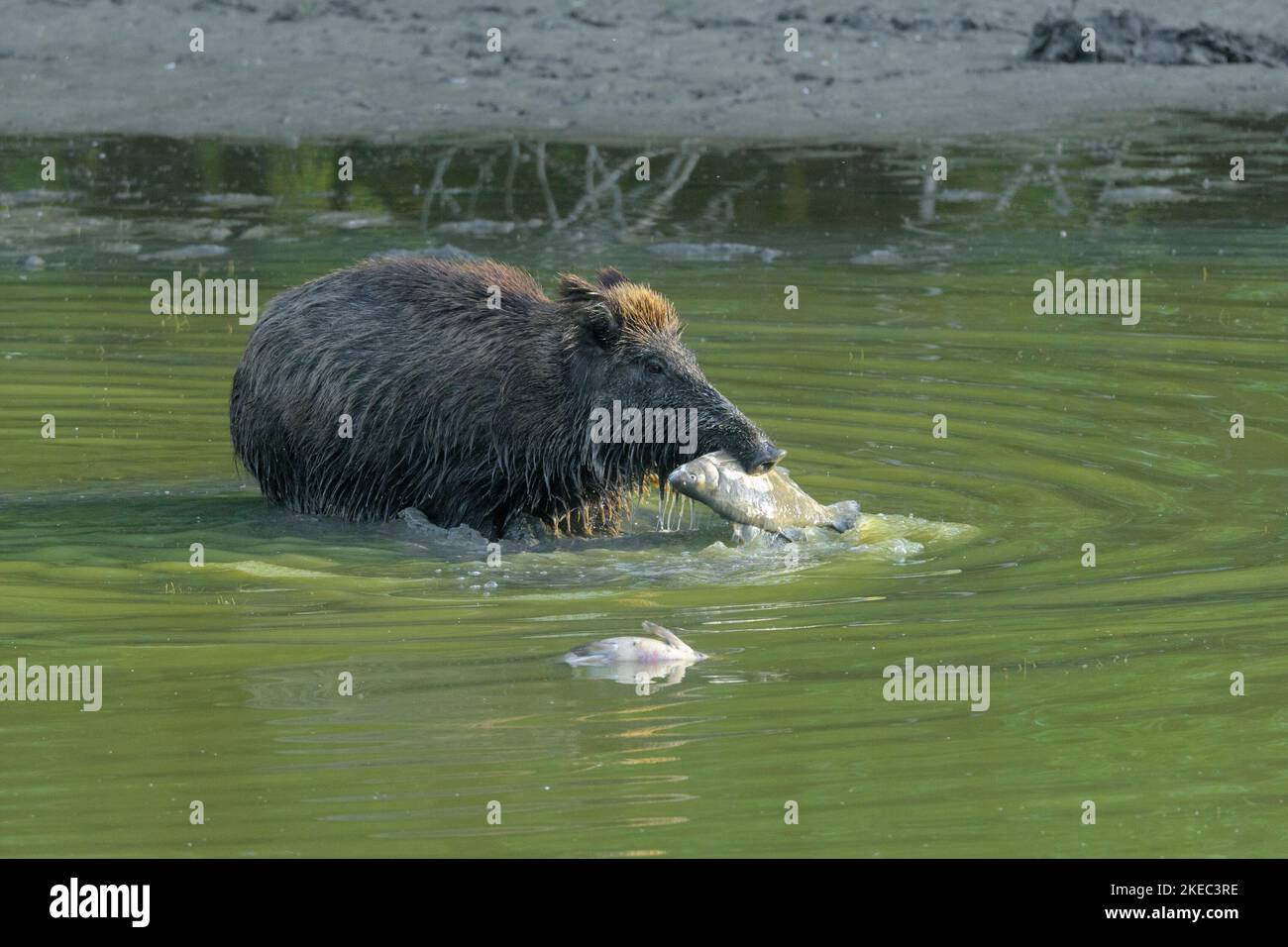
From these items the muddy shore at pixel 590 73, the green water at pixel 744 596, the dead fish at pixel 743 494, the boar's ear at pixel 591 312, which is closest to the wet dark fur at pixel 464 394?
the boar's ear at pixel 591 312

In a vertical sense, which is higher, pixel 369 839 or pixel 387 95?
pixel 387 95

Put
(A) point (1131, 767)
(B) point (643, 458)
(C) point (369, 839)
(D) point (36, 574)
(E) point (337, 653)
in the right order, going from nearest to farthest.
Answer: (C) point (369, 839)
(A) point (1131, 767)
(E) point (337, 653)
(D) point (36, 574)
(B) point (643, 458)

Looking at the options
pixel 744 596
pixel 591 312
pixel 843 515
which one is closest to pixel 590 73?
pixel 591 312

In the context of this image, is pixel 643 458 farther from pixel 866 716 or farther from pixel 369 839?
pixel 369 839

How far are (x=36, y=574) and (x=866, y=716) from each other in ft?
13.1

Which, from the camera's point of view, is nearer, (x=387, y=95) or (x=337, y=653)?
(x=337, y=653)

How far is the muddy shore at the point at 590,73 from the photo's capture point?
2359 cm

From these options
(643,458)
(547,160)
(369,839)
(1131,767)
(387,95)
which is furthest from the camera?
(387,95)

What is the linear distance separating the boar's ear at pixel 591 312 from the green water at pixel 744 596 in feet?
3.22

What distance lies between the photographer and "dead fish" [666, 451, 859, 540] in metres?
10.1

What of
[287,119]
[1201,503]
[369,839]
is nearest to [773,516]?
[1201,503]

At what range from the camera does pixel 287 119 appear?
23781mm

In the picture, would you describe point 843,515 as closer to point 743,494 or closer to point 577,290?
point 743,494

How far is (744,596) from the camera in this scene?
30.7ft
